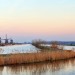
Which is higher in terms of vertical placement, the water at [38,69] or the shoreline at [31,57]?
the shoreline at [31,57]

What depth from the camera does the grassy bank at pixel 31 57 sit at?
2794cm

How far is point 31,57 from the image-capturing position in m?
30.0

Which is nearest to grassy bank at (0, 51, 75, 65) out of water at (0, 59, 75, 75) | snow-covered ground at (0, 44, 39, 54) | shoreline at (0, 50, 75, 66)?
shoreline at (0, 50, 75, 66)

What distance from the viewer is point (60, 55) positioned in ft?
112

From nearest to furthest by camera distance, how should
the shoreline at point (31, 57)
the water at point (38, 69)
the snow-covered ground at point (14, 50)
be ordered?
1. the water at point (38, 69)
2. the shoreline at point (31, 57)
3. the snow-covered ground at point (14, 50)

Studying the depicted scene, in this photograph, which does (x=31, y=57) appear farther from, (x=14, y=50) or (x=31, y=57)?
(x=14, y=50)

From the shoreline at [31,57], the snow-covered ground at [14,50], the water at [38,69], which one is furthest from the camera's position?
the snow-covered ground at [14,50]

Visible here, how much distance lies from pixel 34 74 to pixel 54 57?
32.7ft

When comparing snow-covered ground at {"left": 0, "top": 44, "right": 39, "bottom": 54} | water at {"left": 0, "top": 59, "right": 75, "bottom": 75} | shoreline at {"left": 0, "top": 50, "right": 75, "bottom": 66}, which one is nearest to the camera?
water at {"left": 0, "top": 59, "right": 75, "bottom": 75}

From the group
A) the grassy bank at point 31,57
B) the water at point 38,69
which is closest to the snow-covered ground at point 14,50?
the grassy bank at point 31,57

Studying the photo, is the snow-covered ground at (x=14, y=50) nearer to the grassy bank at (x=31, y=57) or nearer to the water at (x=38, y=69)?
the grassy bank at (x=31, y=57)

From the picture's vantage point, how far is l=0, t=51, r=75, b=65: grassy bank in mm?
27936

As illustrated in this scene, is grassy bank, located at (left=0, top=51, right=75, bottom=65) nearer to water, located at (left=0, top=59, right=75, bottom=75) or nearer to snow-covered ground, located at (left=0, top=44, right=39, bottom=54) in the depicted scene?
water, located at (left=0, top=59, right=75, bottom=75)

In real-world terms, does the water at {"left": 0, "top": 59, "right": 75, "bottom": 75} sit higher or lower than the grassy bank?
lower
